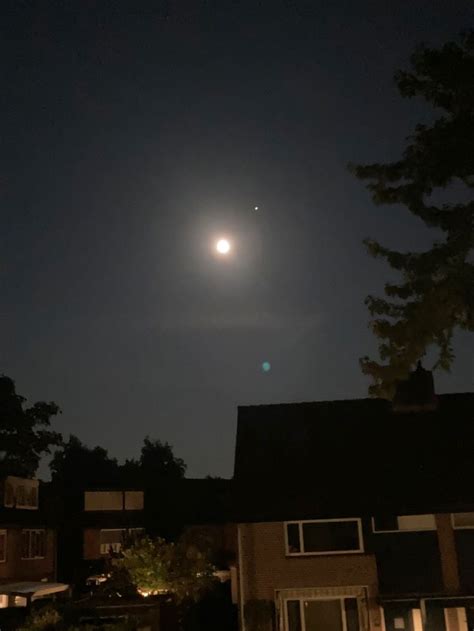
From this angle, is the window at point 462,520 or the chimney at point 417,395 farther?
the chimney at point 417,395

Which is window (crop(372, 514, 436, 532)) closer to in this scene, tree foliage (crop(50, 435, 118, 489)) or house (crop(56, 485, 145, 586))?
house (crop(56, 485, 145, 586))

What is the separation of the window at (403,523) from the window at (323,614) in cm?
224

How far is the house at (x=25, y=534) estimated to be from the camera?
37312 mm

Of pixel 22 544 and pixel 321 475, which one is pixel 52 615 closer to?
pixel 321 475

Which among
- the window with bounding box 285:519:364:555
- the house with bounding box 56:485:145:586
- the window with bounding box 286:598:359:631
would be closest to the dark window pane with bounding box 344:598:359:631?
the window with bounding box 286:598:359:631

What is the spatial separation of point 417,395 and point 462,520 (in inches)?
203

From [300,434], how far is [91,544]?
2660 centimetres

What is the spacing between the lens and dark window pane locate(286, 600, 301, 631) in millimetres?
22312

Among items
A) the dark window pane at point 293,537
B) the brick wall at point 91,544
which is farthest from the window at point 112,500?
the dark window pane at point 293,537

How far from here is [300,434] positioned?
89.1 feet

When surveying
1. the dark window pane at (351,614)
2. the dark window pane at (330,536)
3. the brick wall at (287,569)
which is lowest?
the dark window pane at (351,614)

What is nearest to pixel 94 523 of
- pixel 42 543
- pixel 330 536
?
pixel 42 543

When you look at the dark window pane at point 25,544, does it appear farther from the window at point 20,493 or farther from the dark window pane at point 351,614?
the dark window pane at point 351,614

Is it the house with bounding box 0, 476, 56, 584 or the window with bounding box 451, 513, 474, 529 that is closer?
the window with bounding box 451, 513, 474, 529
